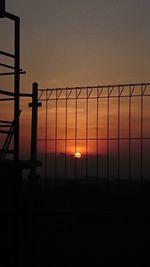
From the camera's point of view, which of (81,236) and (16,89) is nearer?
(16,89)

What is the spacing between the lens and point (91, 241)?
8.95 meters

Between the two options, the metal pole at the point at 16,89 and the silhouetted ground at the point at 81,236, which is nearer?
the metal pole at the point at 16,89

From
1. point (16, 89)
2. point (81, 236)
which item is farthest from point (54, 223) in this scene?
point (16, 89)

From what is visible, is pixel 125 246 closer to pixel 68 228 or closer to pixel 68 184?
pixel 68 228

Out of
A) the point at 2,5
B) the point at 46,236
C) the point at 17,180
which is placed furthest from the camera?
the point at 46,236

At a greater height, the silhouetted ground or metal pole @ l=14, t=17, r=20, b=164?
metal pole @ l=14, t=17, r=20, b=164

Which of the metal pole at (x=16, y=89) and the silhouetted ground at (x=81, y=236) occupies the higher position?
the metal pole at (x=16, y=89)

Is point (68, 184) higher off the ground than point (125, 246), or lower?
higher

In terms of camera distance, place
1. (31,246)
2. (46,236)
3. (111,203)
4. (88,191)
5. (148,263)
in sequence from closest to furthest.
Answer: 1. (31,246)
2. (148,263)
3. (46,236)
4. (111,203)
5. (88,191)

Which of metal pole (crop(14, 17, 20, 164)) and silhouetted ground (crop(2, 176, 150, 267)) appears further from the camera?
silhouetted ground (crop(2, 176, 150, 267))

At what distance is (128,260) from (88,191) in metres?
5.38

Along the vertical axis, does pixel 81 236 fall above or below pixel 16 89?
below

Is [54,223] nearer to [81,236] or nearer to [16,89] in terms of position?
[81,236]

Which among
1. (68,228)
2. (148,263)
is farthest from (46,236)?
(148,263)
